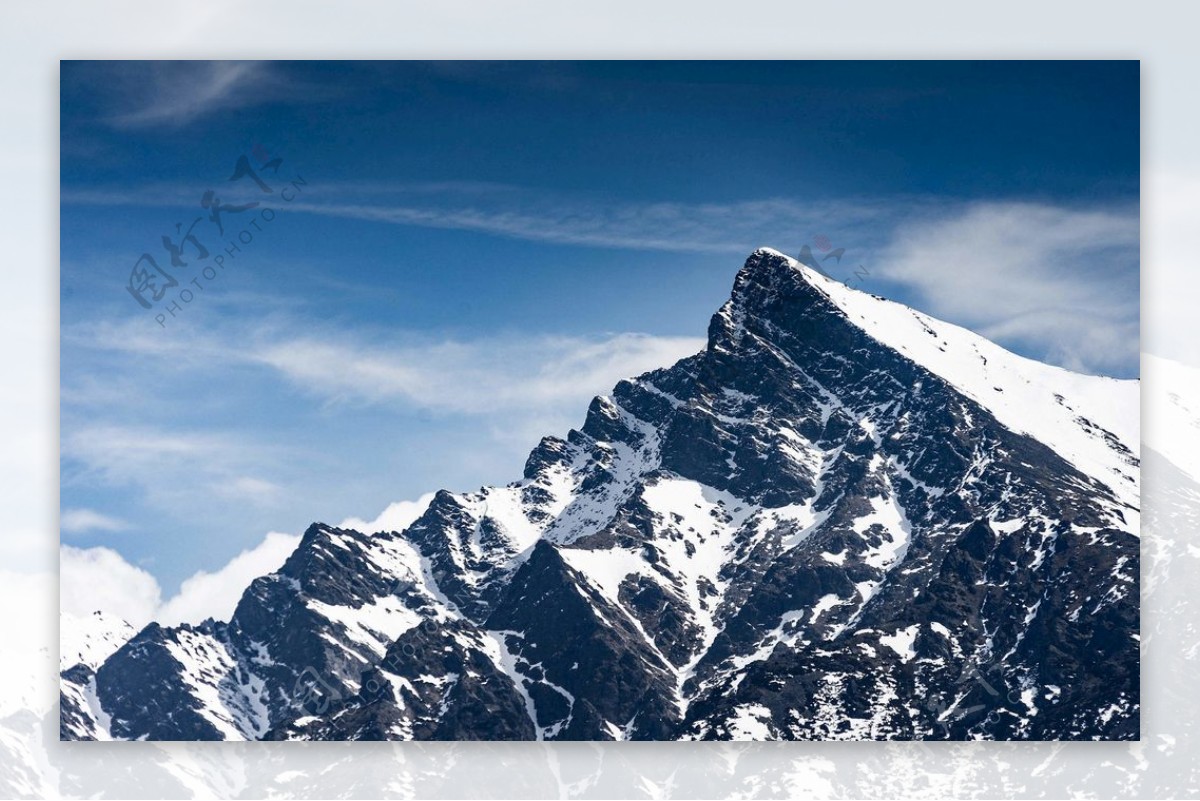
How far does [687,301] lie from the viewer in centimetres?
2878

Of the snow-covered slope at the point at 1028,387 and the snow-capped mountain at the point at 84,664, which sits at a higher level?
the snow-covered slope at the point at 1028,387

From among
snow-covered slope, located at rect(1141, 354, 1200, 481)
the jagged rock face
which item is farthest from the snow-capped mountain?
snow-covered slope, located at rect(1141, 354, 1200, 481)

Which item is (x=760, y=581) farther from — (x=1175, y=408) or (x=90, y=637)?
(x=90, y=637)

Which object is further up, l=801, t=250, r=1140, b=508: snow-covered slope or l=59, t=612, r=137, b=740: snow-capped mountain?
l=801, t=250, r=1140, b=508: snow-covered slope

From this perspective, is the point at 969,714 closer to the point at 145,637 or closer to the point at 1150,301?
the point at 1150,301

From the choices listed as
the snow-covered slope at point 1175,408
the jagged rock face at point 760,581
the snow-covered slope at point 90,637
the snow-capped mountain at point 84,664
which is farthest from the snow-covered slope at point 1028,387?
the snow-capped mountain at point 84,664

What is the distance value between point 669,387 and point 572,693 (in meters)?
5.03

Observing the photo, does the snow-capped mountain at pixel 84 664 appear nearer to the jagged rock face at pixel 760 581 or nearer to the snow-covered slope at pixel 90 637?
the snow-covered slope at pixel 90 637

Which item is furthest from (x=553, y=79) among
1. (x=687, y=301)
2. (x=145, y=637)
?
(x=145, y=637)

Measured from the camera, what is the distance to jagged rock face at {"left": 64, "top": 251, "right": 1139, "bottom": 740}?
2806 cm

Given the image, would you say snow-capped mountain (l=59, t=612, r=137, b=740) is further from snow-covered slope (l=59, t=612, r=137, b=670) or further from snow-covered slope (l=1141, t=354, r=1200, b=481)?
snow-covered slope (l=1141, t=354, r=1200, b=481)

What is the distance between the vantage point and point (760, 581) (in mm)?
32188

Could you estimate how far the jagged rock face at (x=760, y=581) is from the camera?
28.1 m

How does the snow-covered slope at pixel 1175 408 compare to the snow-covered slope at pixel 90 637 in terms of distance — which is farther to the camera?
the snow-covered slope at pixel 1175 408
